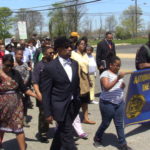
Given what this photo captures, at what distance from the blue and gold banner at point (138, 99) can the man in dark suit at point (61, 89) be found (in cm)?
167

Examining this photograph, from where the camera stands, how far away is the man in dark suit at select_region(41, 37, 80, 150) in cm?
390

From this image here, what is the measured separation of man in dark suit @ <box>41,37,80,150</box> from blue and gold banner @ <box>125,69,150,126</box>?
167cm

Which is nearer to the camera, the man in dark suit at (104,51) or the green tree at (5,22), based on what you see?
the man in dark suit at (104,51)

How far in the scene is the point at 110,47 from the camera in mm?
8430

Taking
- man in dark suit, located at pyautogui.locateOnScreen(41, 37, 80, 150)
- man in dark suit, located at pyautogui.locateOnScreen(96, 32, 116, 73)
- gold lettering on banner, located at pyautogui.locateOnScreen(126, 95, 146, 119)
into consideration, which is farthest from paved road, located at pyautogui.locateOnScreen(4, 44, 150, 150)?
man in dark suit, located at pyautogui.locateOnScreen(96, 32, 116, 73)

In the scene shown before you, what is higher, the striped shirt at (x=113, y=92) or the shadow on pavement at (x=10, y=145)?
the striped shirt at (x=113, y=92)

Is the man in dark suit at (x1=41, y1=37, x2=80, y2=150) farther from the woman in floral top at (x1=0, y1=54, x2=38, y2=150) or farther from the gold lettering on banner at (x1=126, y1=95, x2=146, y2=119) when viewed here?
the gold lettering on banner at (x1=126, y1=95, x2=146, y2=119)

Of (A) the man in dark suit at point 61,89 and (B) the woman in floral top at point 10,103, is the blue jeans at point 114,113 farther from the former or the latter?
(B) the woman in floral top at point 10,103

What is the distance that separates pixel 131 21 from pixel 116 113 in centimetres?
10108

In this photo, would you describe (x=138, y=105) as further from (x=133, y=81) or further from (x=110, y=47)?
(x=110, y=47)

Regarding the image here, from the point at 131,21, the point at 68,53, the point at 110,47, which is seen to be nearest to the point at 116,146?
the point at 68,53

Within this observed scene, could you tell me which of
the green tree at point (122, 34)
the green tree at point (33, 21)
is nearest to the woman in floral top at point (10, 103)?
the green tree at point (33, 21)

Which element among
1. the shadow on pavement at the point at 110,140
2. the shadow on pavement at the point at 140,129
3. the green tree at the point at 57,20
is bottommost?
→ the shadow on pavement at the point at 140,129

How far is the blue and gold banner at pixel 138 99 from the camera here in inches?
Answer: 215
